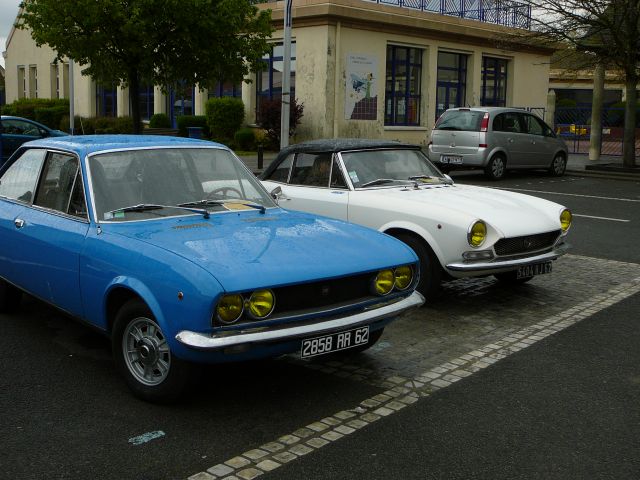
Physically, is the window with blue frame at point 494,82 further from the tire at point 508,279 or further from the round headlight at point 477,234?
the round headlight at point 477,234

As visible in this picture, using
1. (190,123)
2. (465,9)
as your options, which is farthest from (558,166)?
(190,123)

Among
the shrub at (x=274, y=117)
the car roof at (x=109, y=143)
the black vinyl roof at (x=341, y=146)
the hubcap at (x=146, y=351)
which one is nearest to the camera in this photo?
the hubcap at (x=146, y=351)

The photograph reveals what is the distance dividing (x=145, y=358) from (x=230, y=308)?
2.45ft

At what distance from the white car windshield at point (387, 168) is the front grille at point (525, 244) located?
1415 mm

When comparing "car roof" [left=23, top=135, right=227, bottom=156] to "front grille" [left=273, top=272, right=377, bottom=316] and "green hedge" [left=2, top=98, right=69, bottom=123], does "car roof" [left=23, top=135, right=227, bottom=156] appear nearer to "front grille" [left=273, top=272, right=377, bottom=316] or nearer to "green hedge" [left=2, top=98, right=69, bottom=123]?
"front grille" [left=273, top=272, right=377, bottom=316]

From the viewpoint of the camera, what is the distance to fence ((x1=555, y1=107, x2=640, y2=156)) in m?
31.9

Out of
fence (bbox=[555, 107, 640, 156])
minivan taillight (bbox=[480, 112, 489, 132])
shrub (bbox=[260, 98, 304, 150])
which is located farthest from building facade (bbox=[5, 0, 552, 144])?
minivan taillight (bbox=[480, 112, 489, 132])

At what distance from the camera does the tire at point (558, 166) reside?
21.1 m

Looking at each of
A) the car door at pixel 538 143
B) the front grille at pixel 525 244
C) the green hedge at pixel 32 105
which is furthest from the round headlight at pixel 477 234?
the green hedge at pixel 32 105


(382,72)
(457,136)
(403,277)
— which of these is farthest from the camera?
(382,72)

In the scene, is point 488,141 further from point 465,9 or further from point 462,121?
point 465,9

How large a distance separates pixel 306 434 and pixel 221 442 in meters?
0.46

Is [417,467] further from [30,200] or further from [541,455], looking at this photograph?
[30,200]

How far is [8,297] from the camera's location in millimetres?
6570
